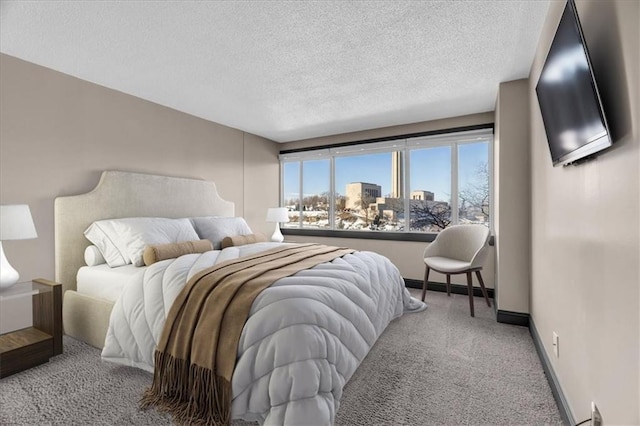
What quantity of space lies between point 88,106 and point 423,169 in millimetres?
4046

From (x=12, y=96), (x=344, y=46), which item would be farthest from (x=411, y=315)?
(x=12, y=96)

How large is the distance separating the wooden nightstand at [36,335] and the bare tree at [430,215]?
404 centimetres

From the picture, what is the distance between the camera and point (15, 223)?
6.89 feet

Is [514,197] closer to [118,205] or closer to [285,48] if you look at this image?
[285,48]

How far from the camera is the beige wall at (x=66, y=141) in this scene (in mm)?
2533

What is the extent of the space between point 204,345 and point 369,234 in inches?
136

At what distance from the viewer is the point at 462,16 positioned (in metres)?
1.99

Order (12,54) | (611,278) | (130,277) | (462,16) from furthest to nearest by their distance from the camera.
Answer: (12,54)
(130,277)
(462,16)
(611,278)

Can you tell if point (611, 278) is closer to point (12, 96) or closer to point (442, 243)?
point (442, 243)

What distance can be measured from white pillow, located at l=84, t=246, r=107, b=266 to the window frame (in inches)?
120

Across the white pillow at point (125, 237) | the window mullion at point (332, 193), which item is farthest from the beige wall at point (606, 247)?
the window mullion at point (332, 193)

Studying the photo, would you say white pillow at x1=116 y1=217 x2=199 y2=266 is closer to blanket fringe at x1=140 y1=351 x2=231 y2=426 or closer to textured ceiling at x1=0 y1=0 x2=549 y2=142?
blanket fringe at x1=140 y1=351 x2=231 y2=426

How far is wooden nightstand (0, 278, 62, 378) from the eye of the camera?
2062 mm

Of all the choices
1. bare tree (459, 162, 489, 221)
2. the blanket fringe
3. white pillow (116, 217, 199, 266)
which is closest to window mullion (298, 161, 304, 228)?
white pillow (116, 217, 199, 266)
